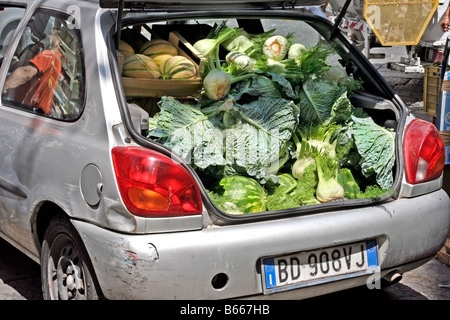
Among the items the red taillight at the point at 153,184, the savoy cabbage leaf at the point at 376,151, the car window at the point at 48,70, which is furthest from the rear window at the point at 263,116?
the red taillight at the point at 153,184

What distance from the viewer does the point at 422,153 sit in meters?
3.89

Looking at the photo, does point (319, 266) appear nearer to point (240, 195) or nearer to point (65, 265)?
point (240, 195)

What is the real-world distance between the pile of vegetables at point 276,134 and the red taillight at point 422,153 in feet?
0.32

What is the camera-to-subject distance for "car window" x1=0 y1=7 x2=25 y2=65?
456cm

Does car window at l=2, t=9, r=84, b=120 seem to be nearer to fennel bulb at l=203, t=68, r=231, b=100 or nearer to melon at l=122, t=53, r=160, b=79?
melon at l=122, t=53, r=160, b=79

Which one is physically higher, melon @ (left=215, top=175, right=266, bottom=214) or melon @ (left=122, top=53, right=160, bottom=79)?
melon @ (left=122, top=53, right=160, bottom=79)

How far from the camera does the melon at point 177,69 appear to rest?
13.7ft

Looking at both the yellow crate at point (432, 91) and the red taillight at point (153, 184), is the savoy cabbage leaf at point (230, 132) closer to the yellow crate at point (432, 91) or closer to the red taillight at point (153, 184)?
the red taillight at point (153, 184)

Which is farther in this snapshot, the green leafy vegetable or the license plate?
the green leafy vegetable

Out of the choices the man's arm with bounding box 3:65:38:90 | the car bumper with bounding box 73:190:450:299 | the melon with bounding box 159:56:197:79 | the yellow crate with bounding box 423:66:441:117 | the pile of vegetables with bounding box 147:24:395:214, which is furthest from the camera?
the yellow crate with bounding box 423:66:441:117

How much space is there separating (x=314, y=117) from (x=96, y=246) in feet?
5.33

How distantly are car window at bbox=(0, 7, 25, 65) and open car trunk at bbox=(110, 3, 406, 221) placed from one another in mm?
719

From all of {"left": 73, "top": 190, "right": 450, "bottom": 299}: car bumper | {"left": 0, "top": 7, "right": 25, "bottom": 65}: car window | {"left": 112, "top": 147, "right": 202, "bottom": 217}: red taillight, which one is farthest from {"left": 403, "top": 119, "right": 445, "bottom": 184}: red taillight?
{"left": 0, "top": 7, "right": 25, "bottom": 65}: car window
